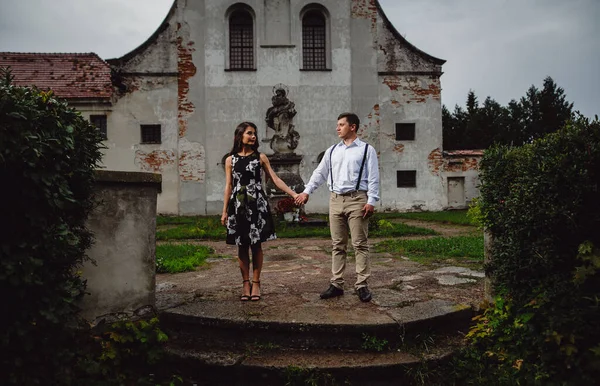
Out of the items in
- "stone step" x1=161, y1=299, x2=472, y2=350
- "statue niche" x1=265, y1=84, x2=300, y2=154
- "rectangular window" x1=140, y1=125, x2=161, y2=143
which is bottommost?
"stone step" x1=161, y1=299, x2=472, y2=350

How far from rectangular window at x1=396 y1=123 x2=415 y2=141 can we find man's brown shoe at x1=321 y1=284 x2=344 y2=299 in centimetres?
1813

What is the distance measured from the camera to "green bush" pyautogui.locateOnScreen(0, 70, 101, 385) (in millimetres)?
2555

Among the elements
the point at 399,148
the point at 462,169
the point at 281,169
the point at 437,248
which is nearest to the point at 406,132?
the point at 399,148

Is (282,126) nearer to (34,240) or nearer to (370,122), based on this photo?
(370,122)

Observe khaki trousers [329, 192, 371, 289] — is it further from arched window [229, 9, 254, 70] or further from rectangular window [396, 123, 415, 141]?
arched window [229, 9, 254, 70]

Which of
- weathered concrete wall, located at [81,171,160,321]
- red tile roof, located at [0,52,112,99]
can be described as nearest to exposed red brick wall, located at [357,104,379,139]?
red tile roof, located at [0,52,112,99]

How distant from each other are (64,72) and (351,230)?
23094 millimetres

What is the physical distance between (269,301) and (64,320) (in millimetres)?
2082

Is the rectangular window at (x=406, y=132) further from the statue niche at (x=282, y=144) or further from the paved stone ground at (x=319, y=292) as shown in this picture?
the paved stone ground at (x=319, y=292)

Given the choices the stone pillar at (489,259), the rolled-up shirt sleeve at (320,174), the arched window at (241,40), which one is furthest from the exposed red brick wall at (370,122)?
the stone pillar at (489,259)

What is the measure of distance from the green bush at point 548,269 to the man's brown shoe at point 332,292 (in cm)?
140

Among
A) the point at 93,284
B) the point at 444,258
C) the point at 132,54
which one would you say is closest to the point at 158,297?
the point at 93,284

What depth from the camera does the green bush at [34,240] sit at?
2.55 meters

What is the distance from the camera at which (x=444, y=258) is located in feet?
24.2
